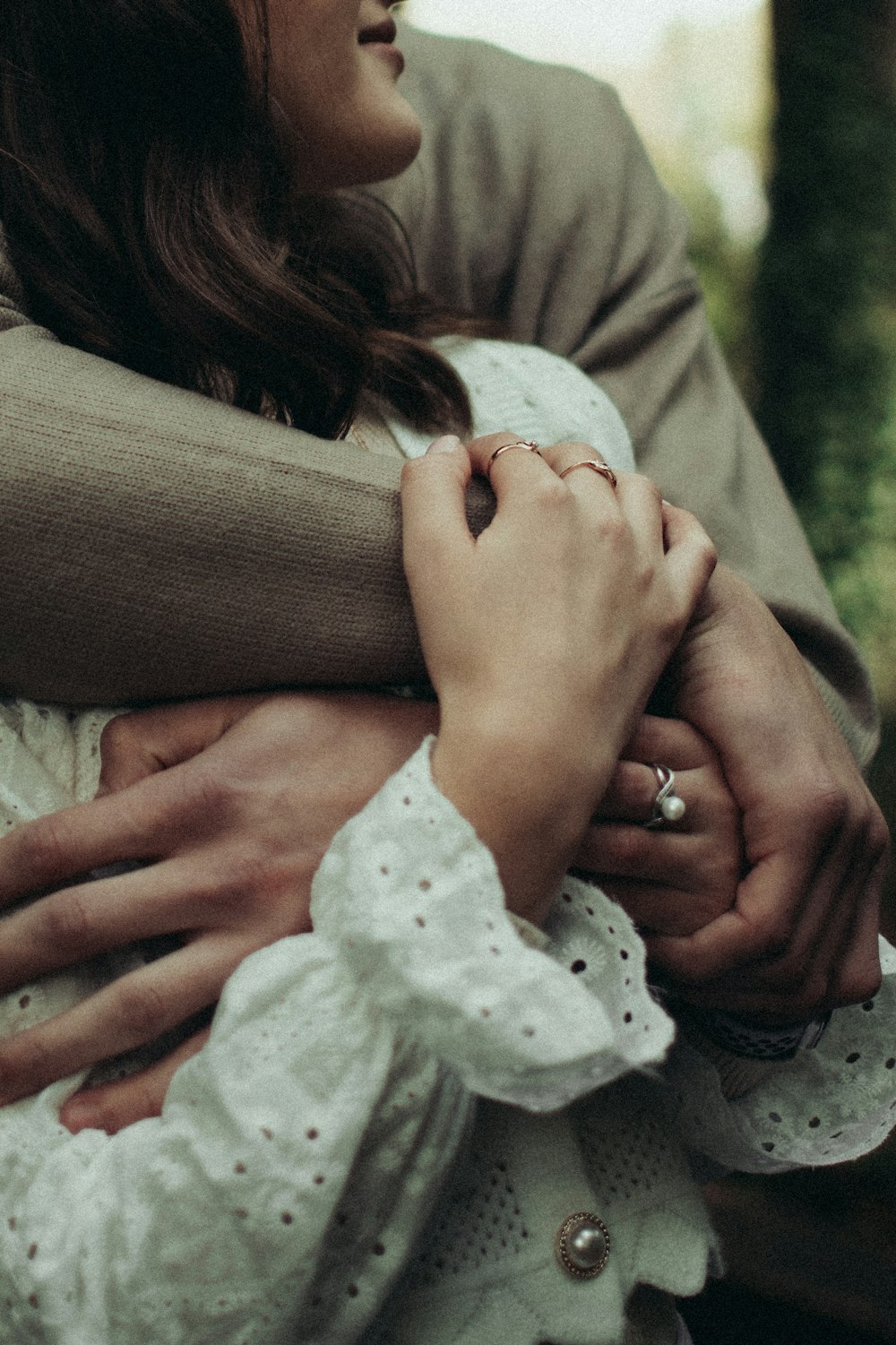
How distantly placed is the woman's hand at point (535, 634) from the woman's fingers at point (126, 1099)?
0.25 metres

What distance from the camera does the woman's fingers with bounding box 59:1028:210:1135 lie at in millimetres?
690

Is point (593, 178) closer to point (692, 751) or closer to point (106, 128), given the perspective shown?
point (106, 128)

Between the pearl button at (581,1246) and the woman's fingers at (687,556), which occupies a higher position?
the woman's fingers at (687,556)

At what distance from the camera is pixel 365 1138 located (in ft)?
2.17

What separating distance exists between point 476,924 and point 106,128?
0.79 meters

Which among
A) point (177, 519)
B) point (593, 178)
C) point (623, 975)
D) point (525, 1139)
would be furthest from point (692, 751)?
point (593, 178)

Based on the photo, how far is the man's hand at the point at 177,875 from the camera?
27.3 inches

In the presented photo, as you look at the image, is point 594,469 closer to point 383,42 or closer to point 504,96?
point 383,42

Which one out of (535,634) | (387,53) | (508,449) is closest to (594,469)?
(508,449)

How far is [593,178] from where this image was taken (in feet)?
4.47

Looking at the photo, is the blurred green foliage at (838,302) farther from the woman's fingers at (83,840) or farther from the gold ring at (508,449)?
the woman's fingers at (83,840)

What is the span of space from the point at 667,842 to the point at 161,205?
2.34ft

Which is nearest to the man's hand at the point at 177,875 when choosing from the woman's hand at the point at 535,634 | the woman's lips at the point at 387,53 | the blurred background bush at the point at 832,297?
the woman's hand at the point at 535,634

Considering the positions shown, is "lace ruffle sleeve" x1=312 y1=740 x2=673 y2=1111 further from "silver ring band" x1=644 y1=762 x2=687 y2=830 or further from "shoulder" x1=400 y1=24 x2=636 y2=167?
"shoulder" x1=400 y1=24 x2=636 y2=167
